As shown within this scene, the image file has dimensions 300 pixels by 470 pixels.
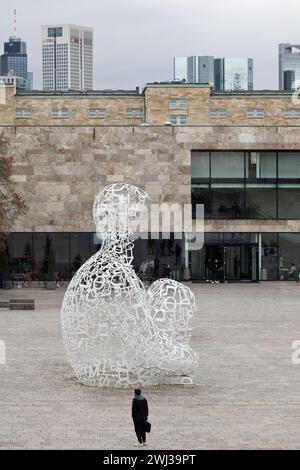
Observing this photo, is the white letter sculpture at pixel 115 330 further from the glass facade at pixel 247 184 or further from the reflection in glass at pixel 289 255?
the reflection in glass at pixel 289 255

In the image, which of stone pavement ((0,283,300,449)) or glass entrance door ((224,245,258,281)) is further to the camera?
glass entrance door ((224,245,258,281))

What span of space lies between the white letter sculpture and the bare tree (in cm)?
2278

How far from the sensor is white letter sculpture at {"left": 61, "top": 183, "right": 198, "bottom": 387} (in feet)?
64.6

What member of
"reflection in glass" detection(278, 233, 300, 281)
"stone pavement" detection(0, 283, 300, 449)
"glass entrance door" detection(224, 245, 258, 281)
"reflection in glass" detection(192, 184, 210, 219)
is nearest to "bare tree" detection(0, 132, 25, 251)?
"reflection in glass" detection(192, 184, 210, 219)

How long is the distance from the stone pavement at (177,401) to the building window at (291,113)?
49.1 metres

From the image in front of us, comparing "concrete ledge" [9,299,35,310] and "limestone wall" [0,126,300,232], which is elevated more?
"limestone wall" [0,126,300,232]

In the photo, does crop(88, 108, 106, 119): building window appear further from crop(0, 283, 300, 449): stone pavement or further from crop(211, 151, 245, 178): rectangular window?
crop(0, 283, 300, 449): stone pavement

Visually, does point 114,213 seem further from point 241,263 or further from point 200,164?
point 241,263

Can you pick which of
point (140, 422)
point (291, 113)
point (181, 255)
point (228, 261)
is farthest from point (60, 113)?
point (140, 422)

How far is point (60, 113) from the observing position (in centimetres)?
7756

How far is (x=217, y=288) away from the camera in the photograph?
5081 centimetres

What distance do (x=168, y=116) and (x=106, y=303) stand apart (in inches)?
2155
